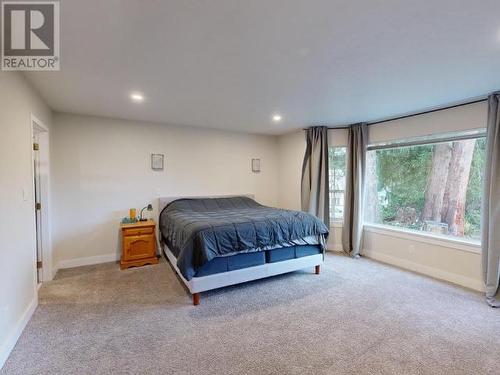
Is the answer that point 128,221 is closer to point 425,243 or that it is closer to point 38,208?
point 38,208

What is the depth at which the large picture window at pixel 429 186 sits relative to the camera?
3275 mm

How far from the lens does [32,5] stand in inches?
58.5

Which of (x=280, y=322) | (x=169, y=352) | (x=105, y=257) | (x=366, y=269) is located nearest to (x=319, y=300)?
(x=280, y=322)

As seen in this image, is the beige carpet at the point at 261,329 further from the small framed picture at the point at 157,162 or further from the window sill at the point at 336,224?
the small framed picture at the point at 157,162

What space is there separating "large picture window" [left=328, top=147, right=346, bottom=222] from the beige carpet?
1.63 meters

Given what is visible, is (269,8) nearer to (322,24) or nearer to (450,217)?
(322,24)

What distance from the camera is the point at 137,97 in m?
3.03

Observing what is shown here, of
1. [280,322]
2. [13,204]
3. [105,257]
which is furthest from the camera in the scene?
[105,257]

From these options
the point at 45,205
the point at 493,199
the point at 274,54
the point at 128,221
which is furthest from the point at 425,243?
the point at 45,205

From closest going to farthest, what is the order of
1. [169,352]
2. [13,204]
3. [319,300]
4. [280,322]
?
[169,352]
[13,204]
[280,322]
[319,300]

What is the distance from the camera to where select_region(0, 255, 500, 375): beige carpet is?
1.82 metres

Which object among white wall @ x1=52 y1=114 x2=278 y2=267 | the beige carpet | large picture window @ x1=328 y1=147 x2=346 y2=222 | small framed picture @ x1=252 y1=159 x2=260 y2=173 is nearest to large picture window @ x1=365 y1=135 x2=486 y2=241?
large picture window @ x1=328 y1=147 x2=346 y2=222

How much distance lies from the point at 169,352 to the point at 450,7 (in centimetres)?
299

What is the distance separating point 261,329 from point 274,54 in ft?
7.78
